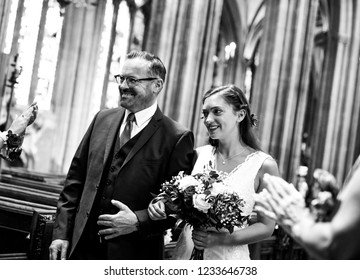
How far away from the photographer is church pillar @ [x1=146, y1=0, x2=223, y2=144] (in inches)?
451

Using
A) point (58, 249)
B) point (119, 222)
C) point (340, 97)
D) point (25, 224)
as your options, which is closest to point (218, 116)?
point (119, 222)

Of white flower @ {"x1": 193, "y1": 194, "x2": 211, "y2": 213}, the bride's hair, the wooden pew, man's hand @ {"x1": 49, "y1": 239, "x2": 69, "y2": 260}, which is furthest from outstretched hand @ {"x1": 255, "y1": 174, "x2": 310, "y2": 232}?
the wooden pew

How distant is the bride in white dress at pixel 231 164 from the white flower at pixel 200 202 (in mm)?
176

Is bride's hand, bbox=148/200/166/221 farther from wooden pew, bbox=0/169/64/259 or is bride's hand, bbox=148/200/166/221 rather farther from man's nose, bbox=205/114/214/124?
wooden pew, bbox=0/169/64/259

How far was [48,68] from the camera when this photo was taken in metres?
15.6

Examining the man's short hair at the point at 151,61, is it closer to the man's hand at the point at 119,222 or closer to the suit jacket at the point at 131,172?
the suit jacket at the point at 131,172

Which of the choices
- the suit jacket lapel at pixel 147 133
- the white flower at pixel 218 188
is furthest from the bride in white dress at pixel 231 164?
the suit jacket lapel at pixel 147 133

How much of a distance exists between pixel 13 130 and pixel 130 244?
0.88 meters

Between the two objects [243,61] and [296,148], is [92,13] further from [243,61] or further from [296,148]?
[243,61]

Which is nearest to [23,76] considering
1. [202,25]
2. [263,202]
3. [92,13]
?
[92,13]

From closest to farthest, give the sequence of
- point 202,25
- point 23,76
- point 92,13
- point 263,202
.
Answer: point 263,202 → point 202,25 → point 23,76 → point 92,13

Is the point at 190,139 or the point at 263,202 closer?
the point at 263,202

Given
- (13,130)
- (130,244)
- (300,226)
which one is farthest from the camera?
(13,130)

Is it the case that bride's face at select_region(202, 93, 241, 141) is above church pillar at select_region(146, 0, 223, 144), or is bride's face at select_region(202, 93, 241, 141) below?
below
